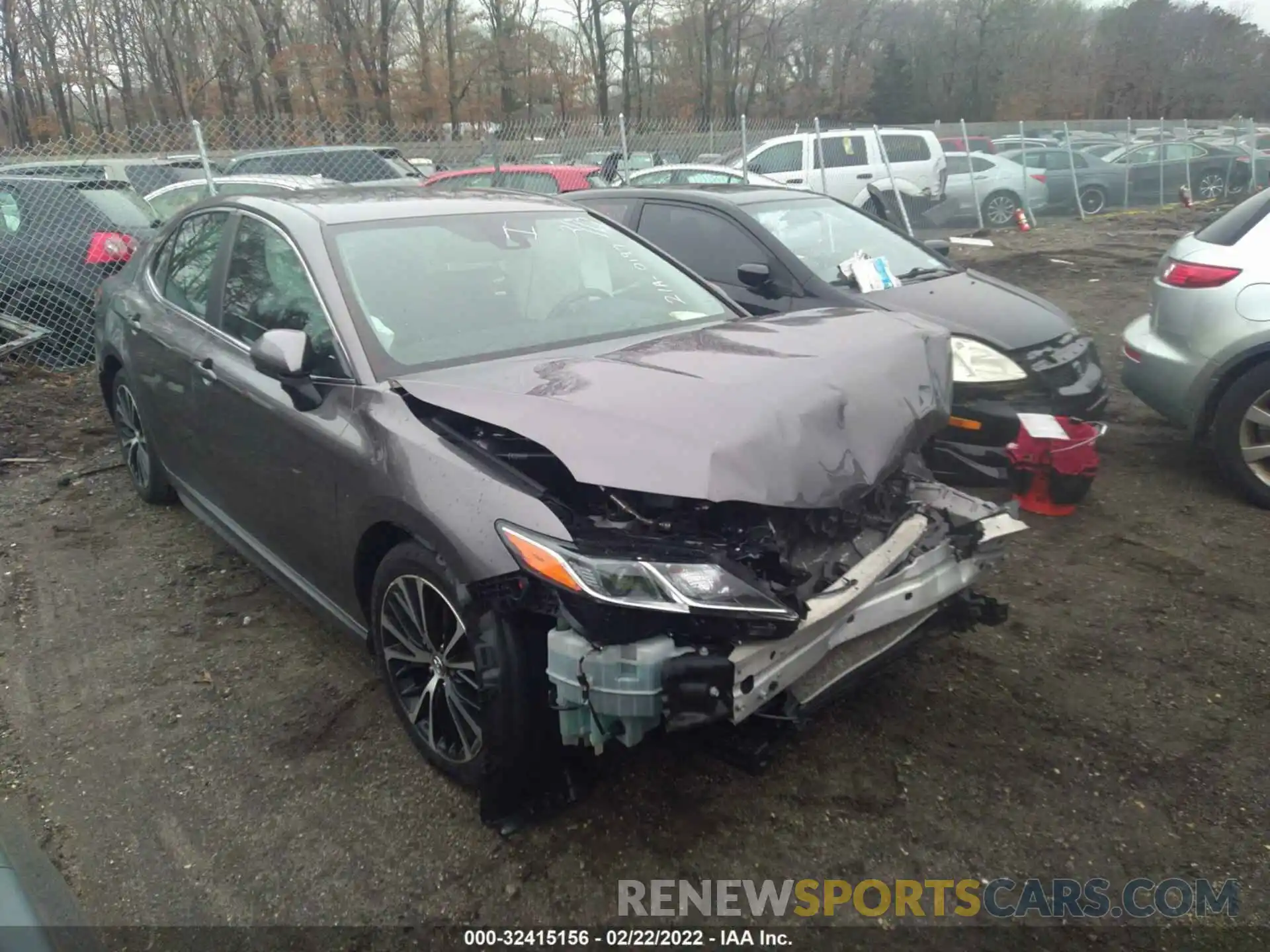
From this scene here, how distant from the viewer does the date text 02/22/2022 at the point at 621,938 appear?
7.68 ft

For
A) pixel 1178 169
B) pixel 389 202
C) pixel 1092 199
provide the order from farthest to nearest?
pixel 1178 169, pixel 1092 199, pixel 389 202

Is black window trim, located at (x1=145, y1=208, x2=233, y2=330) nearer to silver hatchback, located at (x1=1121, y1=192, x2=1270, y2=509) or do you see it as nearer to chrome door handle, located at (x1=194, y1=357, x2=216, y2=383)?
chrome door handle, located at (x1=194, y1=357, x2=216, y2=383)

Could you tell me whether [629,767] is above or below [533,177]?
below

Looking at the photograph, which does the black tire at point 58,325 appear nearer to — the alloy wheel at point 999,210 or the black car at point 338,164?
the black car at point 338,164

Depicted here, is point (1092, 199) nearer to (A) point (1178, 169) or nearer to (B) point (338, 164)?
(A) point (1178, 169)

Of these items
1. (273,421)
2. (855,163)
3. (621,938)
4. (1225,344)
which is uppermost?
(855,163)

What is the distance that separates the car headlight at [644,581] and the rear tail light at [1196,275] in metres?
3.97

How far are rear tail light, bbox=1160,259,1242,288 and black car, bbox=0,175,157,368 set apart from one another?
328 inches

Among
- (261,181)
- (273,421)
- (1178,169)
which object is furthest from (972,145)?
(273,421)

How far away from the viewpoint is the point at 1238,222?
5.03 meters

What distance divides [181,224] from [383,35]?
123 feet

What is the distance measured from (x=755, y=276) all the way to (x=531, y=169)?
799cm

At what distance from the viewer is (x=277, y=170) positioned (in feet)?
43.6

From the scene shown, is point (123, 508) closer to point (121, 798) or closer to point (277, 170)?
point (121, 798)
